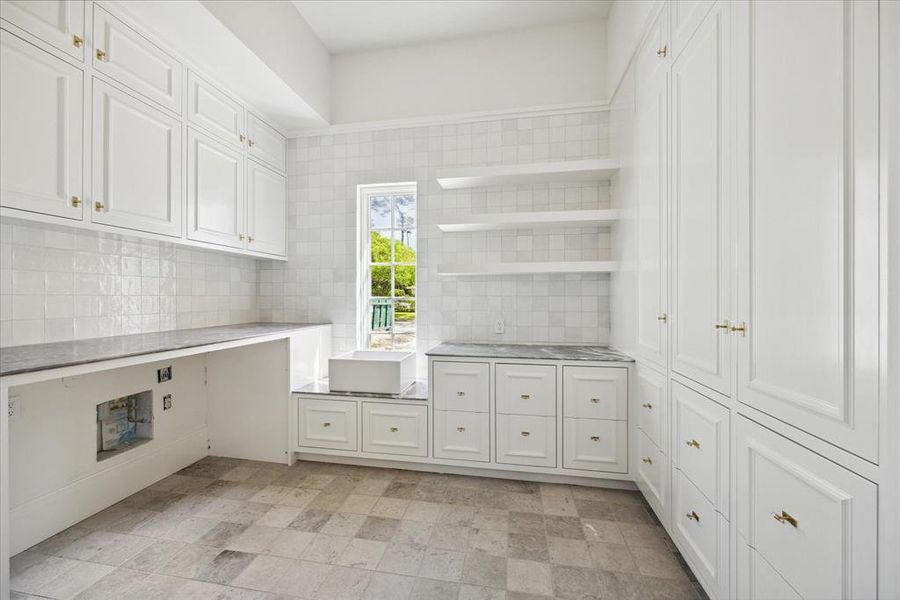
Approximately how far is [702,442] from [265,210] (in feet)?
10.1

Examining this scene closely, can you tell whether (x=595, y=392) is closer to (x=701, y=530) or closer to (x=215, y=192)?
(x=701, y=530)


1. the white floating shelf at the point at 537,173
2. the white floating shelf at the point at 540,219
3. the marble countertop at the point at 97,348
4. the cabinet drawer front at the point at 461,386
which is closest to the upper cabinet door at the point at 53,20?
the marble countertop at the point at 97,348

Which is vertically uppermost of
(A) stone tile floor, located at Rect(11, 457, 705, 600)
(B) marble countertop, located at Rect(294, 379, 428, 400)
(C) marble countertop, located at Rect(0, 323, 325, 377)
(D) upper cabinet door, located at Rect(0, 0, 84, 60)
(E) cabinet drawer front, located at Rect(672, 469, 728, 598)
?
(D) upper cabinet door, located at Rect(0, 0, 84, 60)

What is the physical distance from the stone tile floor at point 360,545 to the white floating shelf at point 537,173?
2.00m

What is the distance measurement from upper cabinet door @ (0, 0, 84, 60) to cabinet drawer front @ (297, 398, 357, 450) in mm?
2145

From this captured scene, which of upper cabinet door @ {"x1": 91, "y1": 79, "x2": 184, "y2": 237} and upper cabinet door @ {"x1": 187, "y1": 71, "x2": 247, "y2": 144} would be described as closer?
upper cabinet door @ {"x1": 91, "y1": 79, "x2": 184, "y2": 237}

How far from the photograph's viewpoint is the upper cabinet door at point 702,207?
4.25 feet

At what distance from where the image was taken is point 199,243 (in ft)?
7.77

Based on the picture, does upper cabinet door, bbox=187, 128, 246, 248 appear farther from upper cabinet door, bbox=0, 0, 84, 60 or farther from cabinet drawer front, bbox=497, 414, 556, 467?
cabinet drawer front, bbox=497, 414, 556, 467

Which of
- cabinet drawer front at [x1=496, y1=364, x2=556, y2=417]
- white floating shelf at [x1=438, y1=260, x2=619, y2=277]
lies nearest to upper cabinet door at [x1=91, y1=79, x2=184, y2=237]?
white floating shelf at [x1=438, y1=260, x2=619, y2=277]

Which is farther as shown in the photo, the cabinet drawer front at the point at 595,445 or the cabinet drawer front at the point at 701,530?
the cabinet drawer front at the point at 595,445

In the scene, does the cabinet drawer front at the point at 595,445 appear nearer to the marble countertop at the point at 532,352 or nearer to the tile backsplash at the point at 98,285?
the marble countertop at the point at 532,352

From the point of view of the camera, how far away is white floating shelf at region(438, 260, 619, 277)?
2.50 metres

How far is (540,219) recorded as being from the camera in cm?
253
